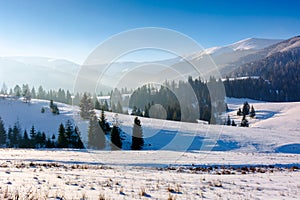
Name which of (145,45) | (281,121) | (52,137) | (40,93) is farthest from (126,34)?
(40,93)

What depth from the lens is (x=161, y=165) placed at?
77.1ft

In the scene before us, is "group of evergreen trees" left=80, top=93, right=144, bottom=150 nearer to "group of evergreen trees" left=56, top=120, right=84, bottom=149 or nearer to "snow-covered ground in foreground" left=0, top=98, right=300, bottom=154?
"snow-covered ground in foreground" left=0, top=98, right=300, bottom=154

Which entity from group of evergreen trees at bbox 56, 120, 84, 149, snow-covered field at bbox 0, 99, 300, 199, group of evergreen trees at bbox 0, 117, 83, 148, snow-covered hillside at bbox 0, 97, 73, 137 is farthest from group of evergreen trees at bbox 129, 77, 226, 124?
snow-covered hillside at bbox 0, 97, 73, 137

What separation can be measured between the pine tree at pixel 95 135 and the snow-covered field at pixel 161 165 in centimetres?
433

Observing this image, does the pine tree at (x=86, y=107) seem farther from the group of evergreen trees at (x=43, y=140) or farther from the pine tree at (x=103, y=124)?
the group of evergreen trees at (x=43, y=140)

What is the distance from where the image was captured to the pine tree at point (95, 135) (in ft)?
158

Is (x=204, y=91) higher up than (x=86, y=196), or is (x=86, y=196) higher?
(x=204, y=91)

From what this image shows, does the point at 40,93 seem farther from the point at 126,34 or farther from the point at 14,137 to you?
the point at 126,34

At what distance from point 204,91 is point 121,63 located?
5540 inches

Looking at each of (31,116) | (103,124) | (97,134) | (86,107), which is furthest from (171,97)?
(31,116)

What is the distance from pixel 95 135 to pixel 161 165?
102ft

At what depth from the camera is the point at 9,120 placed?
82.6m

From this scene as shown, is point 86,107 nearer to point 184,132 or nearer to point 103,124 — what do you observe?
point 103,124

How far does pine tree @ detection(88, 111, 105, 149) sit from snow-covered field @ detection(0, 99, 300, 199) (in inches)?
171
